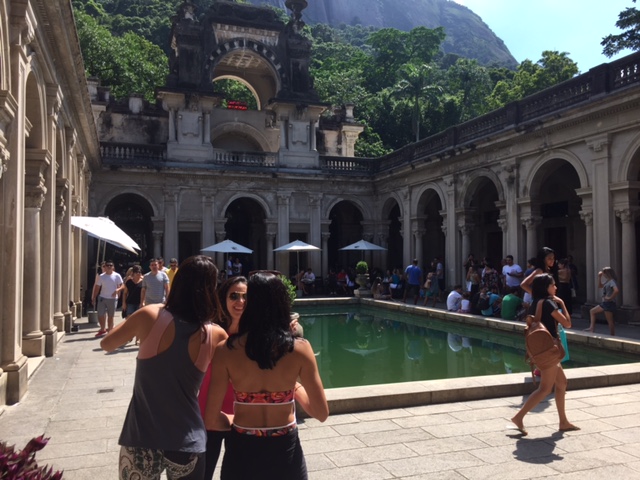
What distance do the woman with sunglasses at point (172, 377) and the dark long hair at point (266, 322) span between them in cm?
32

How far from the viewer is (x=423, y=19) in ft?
559

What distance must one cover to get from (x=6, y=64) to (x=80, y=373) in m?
4.43

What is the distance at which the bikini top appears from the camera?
8.69 ft

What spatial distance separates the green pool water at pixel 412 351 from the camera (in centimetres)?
951

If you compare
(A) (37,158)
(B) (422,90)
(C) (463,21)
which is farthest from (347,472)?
(C) (463,21)

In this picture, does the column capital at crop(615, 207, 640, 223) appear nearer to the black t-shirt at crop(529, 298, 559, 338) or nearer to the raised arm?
the black t-shirt at crop(529, 298, 559, 338)

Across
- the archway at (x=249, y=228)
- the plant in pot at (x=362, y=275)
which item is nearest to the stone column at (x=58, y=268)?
the plant in pot at (x=362, y=275)

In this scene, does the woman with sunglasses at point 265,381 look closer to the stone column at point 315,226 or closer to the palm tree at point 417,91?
the stone column at point 315,226

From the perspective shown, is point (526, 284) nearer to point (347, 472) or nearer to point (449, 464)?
point (449, 464)

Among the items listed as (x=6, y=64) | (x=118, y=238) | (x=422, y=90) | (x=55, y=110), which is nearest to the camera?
(x=6, y=64)

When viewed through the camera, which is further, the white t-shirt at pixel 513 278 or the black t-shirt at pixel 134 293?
the white t-shirt at pixel 513 278

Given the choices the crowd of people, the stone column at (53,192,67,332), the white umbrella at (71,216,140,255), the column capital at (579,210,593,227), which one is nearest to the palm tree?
A: the column capital at (579,210,593,227)

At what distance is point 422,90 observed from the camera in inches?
1827

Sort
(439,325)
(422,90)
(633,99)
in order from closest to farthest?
1. (633,99)
2. (439,325)
3. (422,90)
